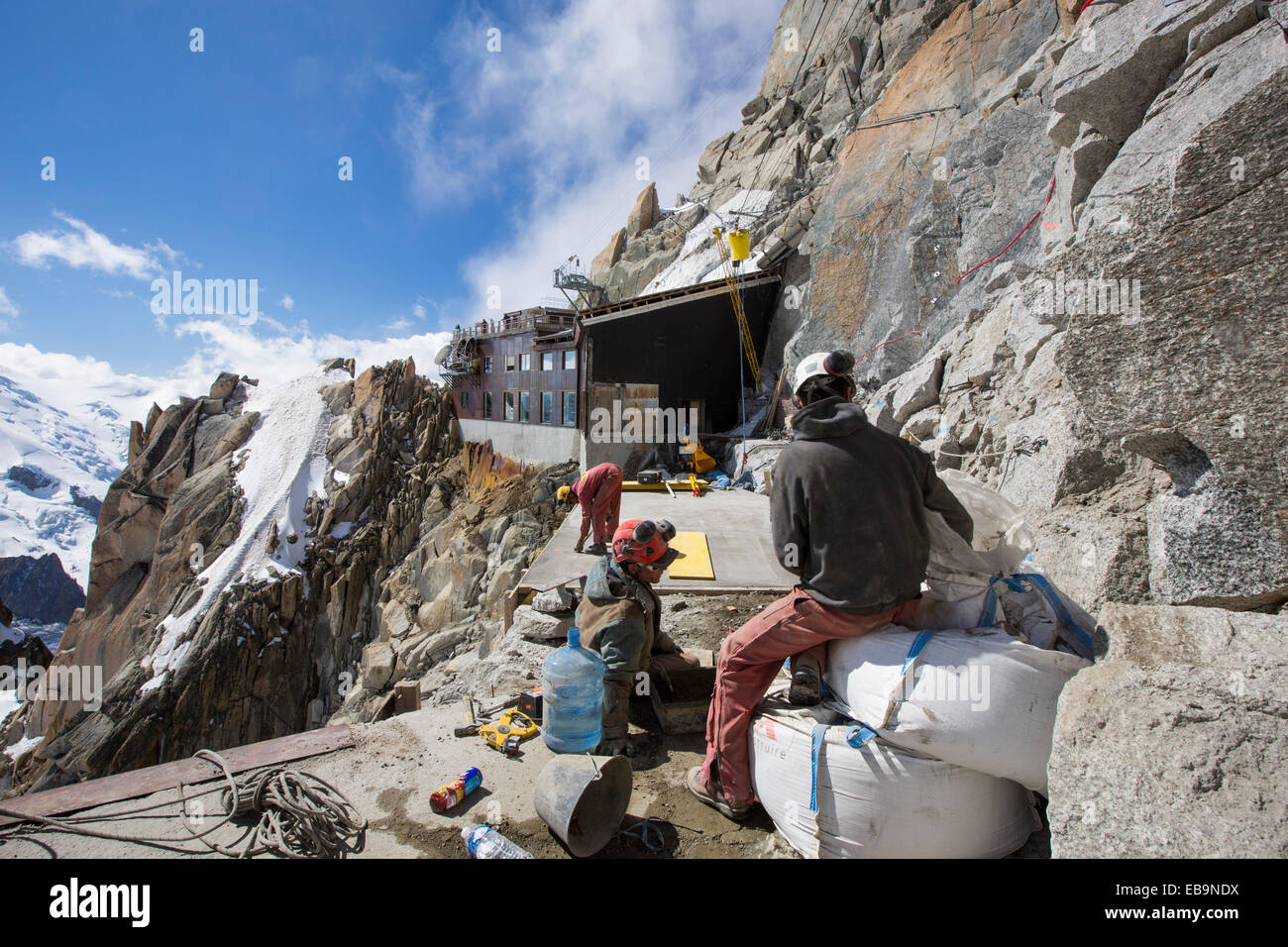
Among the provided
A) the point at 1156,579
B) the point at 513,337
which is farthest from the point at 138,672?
the point at 1156,579

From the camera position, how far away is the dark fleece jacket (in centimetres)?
225

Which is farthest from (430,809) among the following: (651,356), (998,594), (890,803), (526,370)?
(526,370)

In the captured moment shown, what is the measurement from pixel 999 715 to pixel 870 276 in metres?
13.8

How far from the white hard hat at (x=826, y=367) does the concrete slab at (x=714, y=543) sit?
347 centimetres

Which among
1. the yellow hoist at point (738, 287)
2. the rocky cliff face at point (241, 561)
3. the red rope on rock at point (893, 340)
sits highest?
the yellow hoist at point (738, 287)

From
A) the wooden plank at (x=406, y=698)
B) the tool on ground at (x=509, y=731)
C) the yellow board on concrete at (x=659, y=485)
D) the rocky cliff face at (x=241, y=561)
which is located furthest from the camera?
the rocky cliff face at (x=241, y=561)

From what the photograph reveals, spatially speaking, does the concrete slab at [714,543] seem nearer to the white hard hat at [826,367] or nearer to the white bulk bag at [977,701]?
the white hard hat at [826,367]

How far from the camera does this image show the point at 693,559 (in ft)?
23.0

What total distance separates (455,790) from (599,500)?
4.68 metres

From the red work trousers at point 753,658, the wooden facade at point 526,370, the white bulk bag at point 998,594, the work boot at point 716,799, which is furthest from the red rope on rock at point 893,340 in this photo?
the work boot at point 716,799

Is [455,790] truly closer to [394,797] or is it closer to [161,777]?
[394,797]

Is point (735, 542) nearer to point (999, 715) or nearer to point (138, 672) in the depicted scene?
point (999, 715)

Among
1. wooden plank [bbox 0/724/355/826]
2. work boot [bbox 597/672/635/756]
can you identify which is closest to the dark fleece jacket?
work boot [bbox 597/672/635/756]

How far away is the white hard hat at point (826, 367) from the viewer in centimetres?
253
